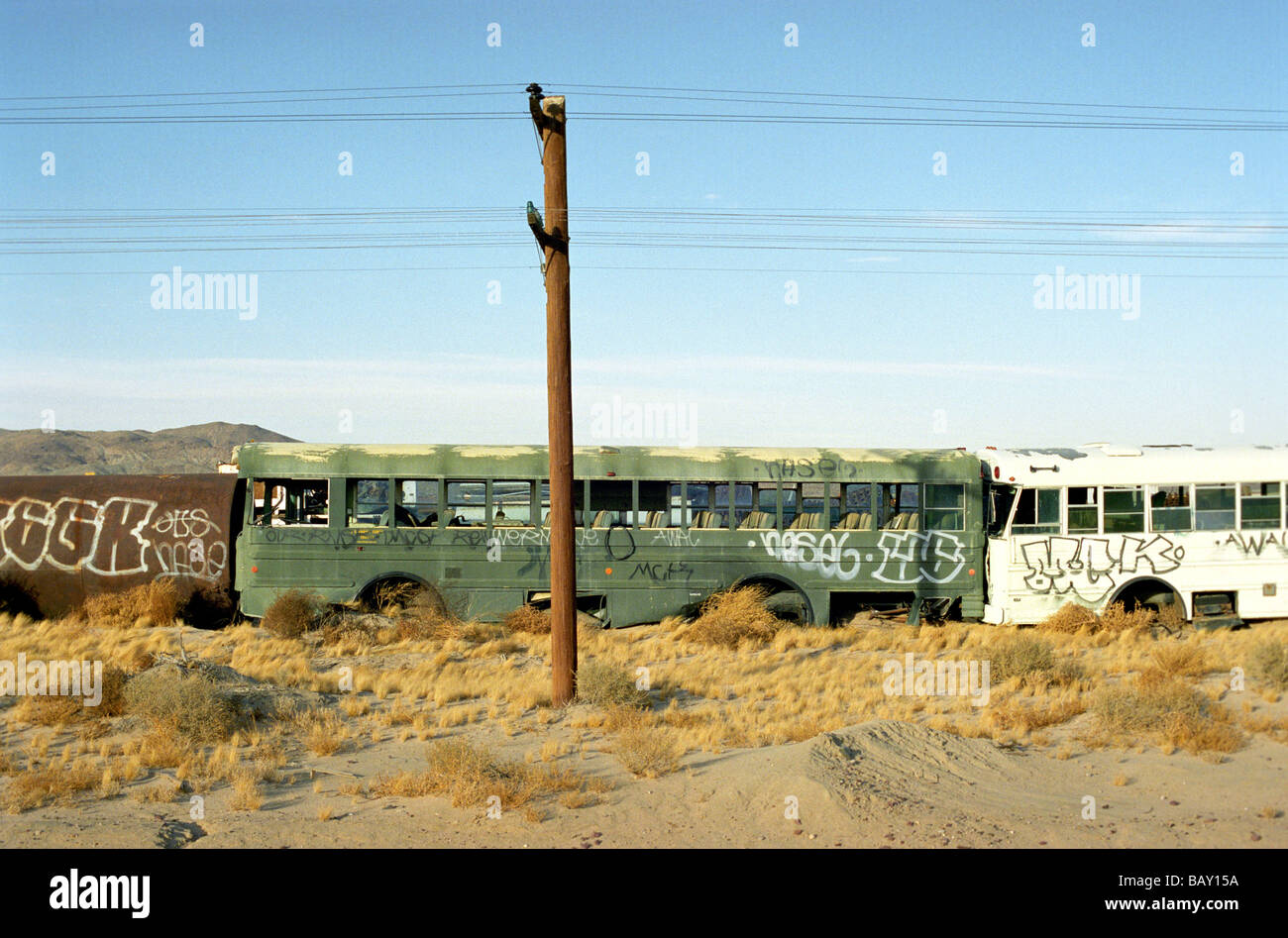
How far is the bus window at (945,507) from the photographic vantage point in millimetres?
15375

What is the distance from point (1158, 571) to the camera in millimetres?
14961

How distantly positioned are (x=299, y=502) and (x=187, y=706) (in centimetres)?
664

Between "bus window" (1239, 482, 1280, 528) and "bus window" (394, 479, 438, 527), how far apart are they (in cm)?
1278

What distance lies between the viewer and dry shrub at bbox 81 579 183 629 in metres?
15.2

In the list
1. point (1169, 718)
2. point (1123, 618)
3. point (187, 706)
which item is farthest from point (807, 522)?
point (187, 706)

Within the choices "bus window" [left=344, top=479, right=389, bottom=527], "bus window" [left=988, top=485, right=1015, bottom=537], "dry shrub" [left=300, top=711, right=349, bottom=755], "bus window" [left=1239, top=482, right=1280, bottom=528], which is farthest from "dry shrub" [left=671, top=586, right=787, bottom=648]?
"bus window" [left=1239, top=482, right=1280, bottom=528]

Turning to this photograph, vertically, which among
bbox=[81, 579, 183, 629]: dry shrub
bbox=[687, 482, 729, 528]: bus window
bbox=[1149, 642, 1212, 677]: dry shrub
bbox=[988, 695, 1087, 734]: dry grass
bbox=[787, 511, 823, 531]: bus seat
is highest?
bbox=[687, 482, 729, 528]: bus window

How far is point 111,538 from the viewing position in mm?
15984

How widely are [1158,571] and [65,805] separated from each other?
48.1 feet

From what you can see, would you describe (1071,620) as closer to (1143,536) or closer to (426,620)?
(1143,536)

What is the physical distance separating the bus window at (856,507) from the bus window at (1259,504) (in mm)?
5833

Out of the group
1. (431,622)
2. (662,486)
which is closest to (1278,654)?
(662,486)

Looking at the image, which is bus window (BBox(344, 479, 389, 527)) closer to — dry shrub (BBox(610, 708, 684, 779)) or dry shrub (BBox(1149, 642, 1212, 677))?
dry shrub (BBox(610, 708, 684, 779))

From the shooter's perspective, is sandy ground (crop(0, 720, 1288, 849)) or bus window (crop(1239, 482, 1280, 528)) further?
bus window (crop(1239, 482, 1280, 528))
